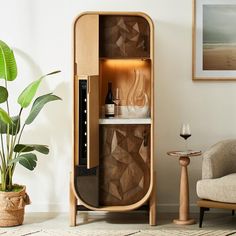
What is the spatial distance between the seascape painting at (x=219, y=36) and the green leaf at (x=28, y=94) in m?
1.38

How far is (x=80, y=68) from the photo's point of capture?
14.8 ft

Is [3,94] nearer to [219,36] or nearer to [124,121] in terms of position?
[124,121]

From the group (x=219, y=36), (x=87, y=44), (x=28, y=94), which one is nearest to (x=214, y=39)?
(x=219, y=36)

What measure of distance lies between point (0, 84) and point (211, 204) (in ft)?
6.91

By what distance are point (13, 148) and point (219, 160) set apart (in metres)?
1.68

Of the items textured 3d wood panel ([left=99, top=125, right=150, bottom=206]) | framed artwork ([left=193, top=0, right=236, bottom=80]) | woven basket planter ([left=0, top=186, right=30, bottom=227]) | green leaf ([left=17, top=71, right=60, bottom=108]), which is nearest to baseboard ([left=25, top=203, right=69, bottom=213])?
woven basket planter ([left=0, top=186, right=30, bottom=227])

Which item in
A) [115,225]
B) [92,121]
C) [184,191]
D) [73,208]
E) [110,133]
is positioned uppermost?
[92,121]

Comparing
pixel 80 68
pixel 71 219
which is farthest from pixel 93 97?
pixel 71 219

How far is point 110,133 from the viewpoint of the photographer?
15.0ft

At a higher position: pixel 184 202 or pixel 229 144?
pixel 229 144

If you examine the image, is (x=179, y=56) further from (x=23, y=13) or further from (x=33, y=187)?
(x=33, y=187)

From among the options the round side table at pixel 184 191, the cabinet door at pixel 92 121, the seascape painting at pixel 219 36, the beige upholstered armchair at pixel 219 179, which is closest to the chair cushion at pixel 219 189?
the beige upholstered armchair at pixel 219 179

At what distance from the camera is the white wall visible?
5016 millimetres

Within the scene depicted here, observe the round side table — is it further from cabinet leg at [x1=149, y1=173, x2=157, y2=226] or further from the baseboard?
the baseboard
